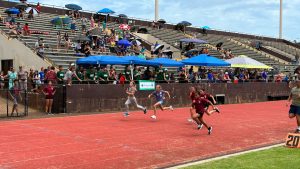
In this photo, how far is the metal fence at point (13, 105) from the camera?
19312mm

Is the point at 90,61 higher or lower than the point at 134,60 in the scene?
lower

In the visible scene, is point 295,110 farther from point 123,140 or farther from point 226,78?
point 226,78

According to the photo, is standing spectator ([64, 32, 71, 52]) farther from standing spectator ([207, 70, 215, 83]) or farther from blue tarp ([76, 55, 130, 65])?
standing spectator ([207, 70, 215, 83])

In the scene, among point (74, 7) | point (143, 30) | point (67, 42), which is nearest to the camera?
point (67, 42)

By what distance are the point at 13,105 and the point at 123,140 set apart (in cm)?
862

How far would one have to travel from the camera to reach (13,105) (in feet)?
64.4

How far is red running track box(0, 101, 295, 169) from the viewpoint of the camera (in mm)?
10047

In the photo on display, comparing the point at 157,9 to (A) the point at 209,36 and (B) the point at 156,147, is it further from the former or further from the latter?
(B) the point at 156,147

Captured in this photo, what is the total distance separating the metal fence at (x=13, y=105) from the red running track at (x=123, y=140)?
6.34 feet

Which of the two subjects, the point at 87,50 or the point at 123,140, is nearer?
the point at 123,140

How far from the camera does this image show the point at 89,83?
72.9 feet

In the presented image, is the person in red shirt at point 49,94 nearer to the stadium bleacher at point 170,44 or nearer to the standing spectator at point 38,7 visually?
the stadium bleacher at point 170,44

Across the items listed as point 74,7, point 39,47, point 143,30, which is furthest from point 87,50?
point 143,30

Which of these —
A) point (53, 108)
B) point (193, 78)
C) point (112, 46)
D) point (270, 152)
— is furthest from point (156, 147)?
point (112, 46)
